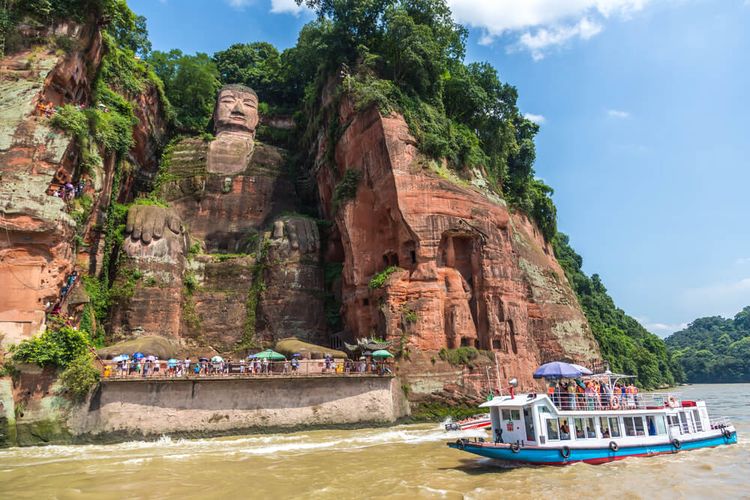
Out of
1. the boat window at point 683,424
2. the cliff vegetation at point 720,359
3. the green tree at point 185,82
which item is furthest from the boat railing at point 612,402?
the cliff vegetation at point 720,359

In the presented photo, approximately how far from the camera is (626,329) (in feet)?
250

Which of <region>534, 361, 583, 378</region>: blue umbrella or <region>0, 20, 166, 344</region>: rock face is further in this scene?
<region>0, 20, 166, 344</region>: rock face

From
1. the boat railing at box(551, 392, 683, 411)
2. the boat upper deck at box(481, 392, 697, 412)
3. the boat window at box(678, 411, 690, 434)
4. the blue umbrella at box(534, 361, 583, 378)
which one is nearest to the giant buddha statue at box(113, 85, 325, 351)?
the blue umbrella at box(534, 361, 583, 378)

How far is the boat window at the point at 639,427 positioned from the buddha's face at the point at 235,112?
34.3 meters

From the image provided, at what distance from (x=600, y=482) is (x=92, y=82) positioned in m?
29.9

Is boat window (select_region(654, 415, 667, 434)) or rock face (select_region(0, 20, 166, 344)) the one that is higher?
rock face (select_region(0, 20, 166, 344))

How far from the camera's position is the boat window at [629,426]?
642 inches

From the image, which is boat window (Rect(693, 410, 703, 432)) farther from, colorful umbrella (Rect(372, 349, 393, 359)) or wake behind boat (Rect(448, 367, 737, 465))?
colorful umbrella (Rect(372, 349, 393, 359))

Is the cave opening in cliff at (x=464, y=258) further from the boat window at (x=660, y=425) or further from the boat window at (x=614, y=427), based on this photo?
the boat window at (x=614, y=427)

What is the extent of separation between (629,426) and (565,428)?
273cm

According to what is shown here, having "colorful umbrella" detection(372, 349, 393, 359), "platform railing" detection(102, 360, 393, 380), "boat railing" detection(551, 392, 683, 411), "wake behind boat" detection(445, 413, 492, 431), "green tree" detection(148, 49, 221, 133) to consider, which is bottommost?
"wake behind boat" detection(445, 413, 492, 431)

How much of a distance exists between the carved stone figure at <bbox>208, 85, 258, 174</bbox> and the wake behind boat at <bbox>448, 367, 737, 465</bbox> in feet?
92.9

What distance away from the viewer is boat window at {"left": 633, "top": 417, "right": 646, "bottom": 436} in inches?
648

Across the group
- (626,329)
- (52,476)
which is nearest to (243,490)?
(52,476)
